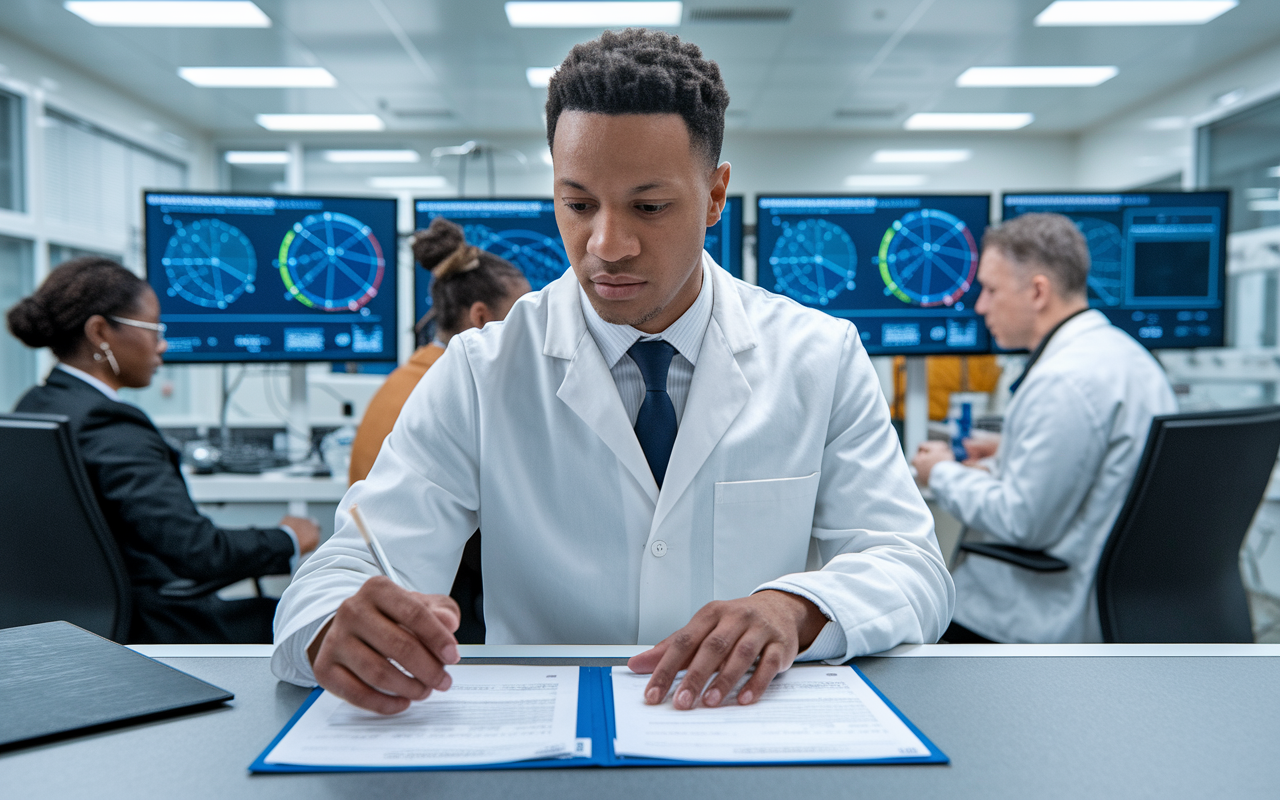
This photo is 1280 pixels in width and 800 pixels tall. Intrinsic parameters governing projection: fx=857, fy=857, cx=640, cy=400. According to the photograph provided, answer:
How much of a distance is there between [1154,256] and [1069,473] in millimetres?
982

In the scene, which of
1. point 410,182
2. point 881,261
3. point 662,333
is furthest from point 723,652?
point 410,182

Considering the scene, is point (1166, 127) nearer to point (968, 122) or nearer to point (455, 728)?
point (968, 122)

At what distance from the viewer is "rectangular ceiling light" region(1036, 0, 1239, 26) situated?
447 centimetres

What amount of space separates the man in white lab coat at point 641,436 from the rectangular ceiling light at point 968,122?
6.30 metres

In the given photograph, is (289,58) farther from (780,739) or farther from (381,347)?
(780,739)

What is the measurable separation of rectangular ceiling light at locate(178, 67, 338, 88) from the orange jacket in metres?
4.50

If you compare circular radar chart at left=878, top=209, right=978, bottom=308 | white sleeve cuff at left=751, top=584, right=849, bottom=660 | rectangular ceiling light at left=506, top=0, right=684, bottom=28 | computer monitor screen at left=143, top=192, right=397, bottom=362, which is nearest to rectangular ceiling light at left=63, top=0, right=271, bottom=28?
rectangular ceiling light at left=506, top=0, right=684, bottom=28

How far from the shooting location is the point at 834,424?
1052 millimetres

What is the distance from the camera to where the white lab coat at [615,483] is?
96 cm

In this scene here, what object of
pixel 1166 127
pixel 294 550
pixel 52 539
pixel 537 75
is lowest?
pixel 294 550

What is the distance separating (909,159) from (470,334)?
23.5 ft

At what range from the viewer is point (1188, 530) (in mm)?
1536

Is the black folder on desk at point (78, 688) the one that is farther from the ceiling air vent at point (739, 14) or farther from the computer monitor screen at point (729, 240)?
the ceiling air vent at point (739, 14)

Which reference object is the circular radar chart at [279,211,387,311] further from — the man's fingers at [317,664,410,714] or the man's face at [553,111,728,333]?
the man's fingers at [317,664,410,714]
